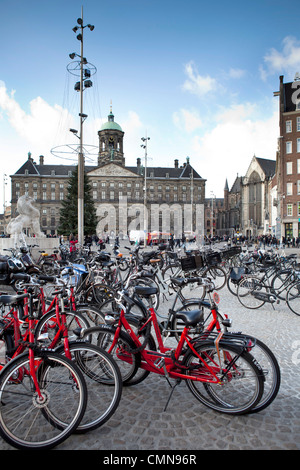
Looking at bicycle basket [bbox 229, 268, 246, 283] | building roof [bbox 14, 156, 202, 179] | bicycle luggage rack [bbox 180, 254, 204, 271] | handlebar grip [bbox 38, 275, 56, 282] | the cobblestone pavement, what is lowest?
the cobblestone pavement

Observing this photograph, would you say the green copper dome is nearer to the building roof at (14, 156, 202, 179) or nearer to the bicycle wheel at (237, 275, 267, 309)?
the building roof at (14, 156, 202, 179)

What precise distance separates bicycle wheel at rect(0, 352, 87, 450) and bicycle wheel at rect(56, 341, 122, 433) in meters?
0.23

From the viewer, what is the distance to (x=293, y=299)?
7094mm

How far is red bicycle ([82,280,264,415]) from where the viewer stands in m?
3.14

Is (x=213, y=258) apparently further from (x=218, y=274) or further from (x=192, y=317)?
(x=192, y=317)

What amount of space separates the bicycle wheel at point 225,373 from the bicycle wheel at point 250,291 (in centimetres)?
Result: 455

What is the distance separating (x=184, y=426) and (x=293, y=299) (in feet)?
16.3

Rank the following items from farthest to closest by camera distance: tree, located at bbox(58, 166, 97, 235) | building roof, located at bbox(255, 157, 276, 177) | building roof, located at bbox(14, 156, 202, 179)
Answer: building roof, located at bbox(14, 156, 202, 179) → building roof, located at bbox(255, 157, 276, 177) → tree, located at bbox(58, 166, 97, 235)

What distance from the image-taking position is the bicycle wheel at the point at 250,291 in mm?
7785

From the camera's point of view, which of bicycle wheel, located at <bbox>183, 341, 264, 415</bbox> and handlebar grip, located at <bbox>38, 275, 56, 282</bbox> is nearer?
bicycle wheel, located at <bbox>183, 341, 264, 415</bbox>

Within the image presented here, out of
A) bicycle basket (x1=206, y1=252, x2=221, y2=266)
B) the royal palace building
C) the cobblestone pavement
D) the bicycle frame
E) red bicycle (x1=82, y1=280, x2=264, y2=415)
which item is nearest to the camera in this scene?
the cobblestone pavement

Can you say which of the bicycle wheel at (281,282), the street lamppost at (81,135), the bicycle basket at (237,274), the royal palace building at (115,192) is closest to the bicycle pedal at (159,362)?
the bicycle wheel at (281,282)

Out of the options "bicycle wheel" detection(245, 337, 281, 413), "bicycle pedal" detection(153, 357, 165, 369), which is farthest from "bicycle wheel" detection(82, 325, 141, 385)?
"bicycle wheel" detection(245, 337, 281, 413)
